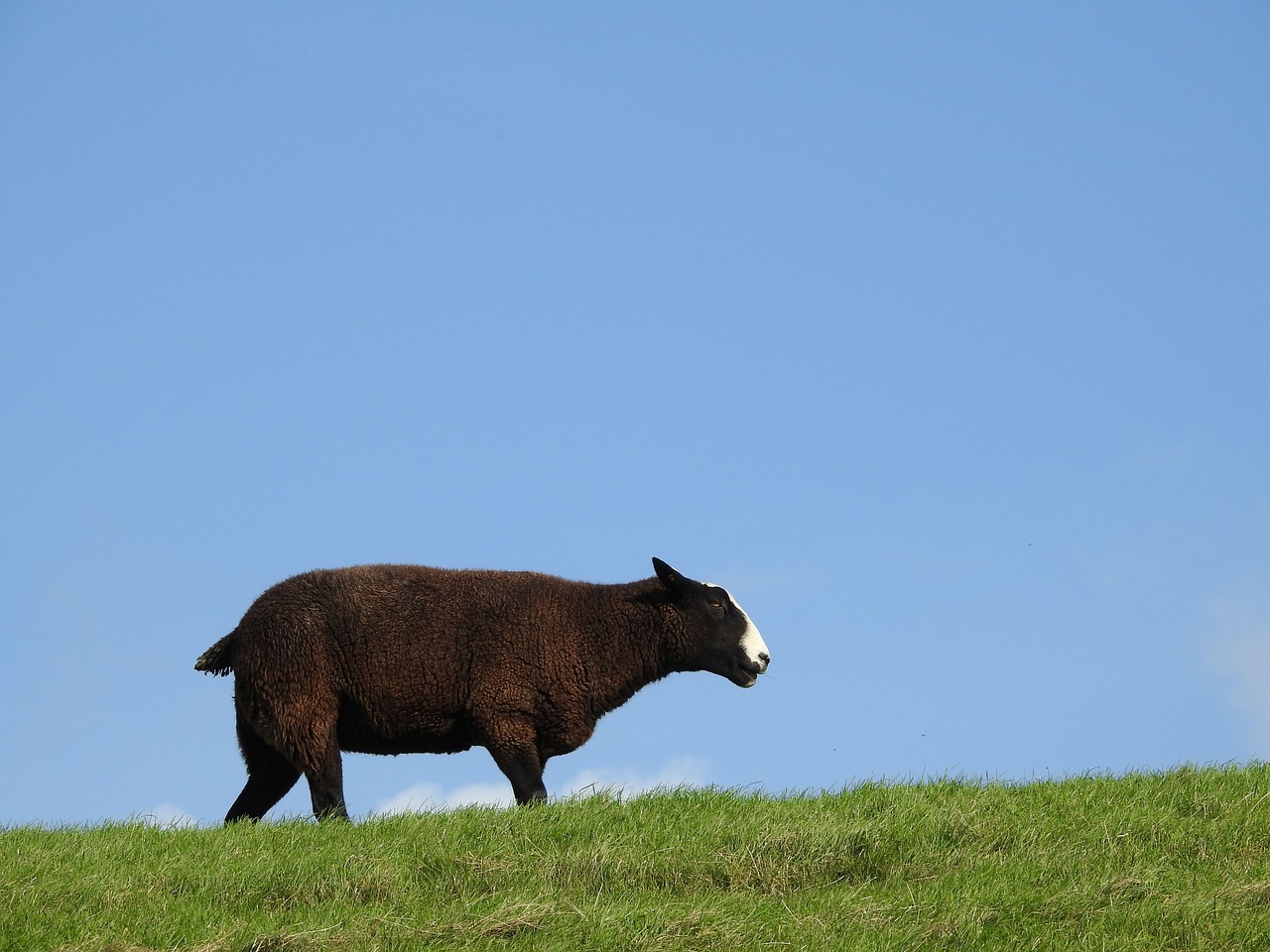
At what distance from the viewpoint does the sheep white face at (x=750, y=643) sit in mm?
16188

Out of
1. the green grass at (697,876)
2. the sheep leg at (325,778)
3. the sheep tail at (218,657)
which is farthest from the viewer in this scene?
the sheep tail at (218,657)

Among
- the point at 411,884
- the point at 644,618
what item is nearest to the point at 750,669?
the point at 644,618

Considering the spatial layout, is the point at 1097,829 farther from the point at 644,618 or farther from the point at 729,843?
the point at 644,618

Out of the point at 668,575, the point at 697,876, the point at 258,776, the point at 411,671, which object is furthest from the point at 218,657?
the point at 697,876

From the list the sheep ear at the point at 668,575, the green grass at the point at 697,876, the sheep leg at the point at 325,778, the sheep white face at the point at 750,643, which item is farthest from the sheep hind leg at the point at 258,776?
the sheep white face at the point at 750,643

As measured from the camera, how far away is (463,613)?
49.2 feet

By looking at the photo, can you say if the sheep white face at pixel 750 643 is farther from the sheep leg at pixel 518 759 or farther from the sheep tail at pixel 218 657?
the sheep tail at pixel 218 657

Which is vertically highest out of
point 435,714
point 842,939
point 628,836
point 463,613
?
point 463,613

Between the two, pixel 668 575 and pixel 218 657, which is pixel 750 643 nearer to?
pixel 668 575

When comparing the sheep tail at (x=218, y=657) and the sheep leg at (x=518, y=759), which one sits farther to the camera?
the sheep tail at (x=218, y=657)

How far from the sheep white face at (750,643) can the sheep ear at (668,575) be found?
314 millimetres

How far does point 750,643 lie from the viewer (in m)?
16.2

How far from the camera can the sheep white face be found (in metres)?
16.2

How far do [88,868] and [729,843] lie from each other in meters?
5.09
